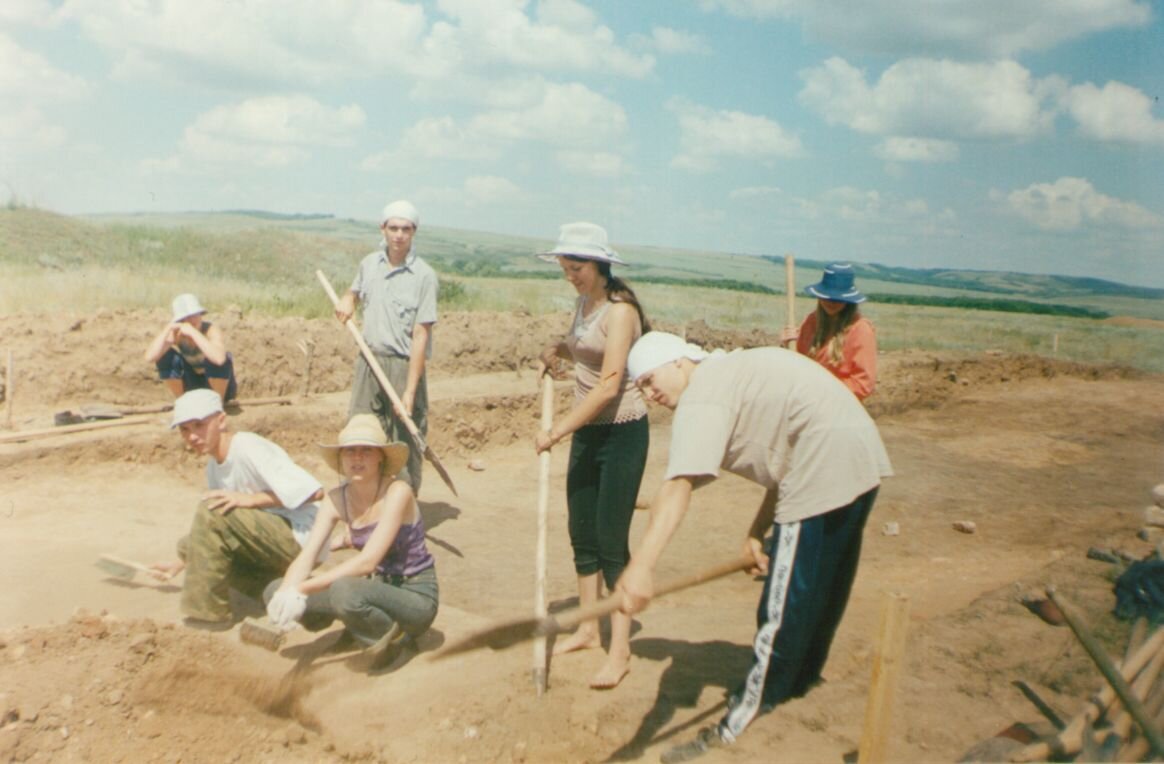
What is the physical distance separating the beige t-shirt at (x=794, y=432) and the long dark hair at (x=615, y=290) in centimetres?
77

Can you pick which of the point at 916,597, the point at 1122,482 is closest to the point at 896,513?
the point at 916,597

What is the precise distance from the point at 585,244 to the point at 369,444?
115 centimetres

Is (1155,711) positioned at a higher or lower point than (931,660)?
higher

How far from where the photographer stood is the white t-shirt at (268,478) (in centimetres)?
407

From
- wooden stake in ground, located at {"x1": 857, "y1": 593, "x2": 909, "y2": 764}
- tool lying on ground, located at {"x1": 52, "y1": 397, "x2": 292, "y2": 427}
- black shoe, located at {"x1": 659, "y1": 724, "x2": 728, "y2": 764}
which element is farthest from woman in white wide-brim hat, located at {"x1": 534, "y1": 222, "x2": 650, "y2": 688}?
tool lying on ground, located at {"x1": 52, "y1": 397, "x2": 292, "y2": 427}

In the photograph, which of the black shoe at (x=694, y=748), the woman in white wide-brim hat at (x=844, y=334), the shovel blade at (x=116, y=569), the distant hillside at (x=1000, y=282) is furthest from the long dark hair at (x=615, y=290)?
the distant hillside at (x=1000, y=282)

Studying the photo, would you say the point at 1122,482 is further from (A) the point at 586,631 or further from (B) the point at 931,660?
(A) the point at 586,631

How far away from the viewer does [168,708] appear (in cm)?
331

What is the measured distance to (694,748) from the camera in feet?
10.3

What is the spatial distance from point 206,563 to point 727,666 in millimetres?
2312

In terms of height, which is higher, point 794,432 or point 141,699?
point 794,432

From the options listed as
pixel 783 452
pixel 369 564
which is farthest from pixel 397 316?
pixel 783 452

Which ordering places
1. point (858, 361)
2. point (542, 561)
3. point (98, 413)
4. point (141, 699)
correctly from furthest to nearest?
1. point (98, 413)
2. point (858, 361)
3. point (542, 561)
4. point (141, 699)

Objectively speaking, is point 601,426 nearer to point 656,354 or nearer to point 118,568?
point 656,354
